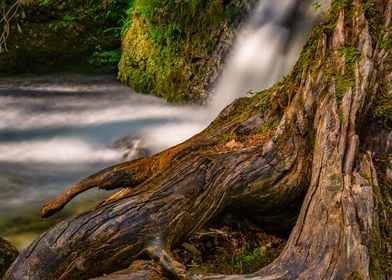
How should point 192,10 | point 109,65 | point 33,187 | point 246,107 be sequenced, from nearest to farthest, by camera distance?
point 246,107 → point 33,187 → point 192,10 → point 109,65

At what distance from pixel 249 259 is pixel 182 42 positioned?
561cm

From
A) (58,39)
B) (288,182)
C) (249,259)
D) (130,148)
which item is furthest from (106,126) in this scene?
(288,182)

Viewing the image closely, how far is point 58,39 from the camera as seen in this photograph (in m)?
12.2

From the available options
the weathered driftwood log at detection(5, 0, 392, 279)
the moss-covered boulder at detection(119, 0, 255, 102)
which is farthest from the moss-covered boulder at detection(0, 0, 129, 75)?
the weathered driftwood log at detection(5, 0, 392, 279)

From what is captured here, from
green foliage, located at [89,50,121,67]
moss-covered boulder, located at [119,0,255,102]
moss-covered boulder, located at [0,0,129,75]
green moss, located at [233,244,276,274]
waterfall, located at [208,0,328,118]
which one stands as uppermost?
moss-covered boulder, located at [0,0,129,75]

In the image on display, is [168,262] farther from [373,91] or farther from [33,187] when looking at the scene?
[33,187]

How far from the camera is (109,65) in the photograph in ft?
39.2

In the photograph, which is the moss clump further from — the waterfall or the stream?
the waterfall

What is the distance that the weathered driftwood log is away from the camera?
3129mm

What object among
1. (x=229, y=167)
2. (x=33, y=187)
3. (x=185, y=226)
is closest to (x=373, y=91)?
(x=229, y=167)

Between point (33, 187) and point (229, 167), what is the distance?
3.98 meters

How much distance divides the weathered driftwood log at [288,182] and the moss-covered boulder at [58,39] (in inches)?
329

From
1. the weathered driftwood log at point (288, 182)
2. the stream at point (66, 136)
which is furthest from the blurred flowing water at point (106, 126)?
the weathered driftwood log at point (288, 182)

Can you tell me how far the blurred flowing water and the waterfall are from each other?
13 millimetres
